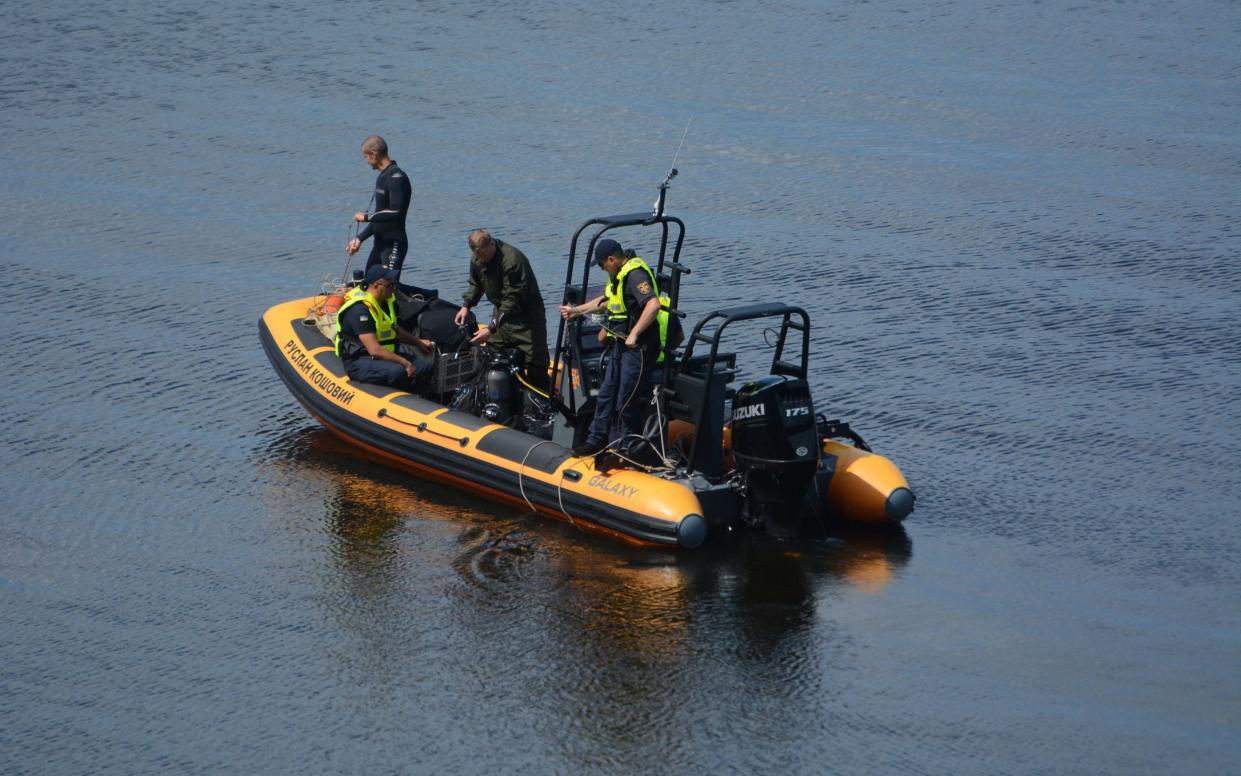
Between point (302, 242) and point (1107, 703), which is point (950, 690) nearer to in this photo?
point (1107, 703)

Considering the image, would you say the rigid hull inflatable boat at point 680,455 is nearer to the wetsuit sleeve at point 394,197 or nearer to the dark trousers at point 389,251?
the dark trousers at point 389,251

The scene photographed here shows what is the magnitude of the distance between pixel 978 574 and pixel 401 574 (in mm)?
3299

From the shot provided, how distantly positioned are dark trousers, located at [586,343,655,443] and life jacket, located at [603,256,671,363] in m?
0.11

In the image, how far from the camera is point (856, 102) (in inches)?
811

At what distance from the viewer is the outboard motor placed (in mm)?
9219

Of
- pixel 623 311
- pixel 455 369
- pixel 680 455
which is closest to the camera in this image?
pixel 623 311

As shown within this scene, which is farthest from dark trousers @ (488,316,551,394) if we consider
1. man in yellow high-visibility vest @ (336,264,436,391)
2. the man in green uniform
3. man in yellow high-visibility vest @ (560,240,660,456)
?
man in yellow high-visibility vest @ (560,240,660,456)

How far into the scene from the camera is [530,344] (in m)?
10.7

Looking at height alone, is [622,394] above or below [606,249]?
below

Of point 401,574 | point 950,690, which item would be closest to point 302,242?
point 401,574

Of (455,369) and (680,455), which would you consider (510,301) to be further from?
(680,455)

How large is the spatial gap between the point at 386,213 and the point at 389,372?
1.48 meters

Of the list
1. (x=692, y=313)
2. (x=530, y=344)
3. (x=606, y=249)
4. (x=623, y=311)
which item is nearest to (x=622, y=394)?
(x=623, y=311)

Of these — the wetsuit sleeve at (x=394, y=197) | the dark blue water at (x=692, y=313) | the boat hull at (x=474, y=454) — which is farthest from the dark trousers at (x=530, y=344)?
Result: the wetsuit sleeve at (x=394, y=197)
